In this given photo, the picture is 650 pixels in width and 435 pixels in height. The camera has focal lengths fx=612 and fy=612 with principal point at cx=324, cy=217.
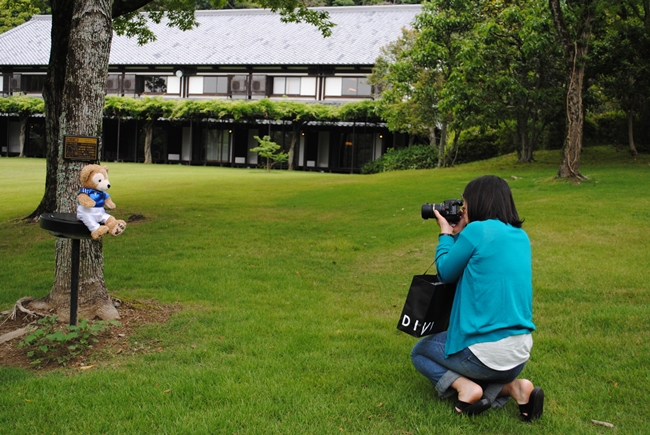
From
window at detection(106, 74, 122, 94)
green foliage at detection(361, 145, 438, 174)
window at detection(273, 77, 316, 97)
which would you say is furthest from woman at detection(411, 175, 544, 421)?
window at detection(106, 74, 122, 94)

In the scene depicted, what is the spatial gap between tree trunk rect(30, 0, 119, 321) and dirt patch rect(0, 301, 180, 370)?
191 millimetres

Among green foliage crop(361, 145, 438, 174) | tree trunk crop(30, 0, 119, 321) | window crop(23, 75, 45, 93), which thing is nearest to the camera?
tree trunk crop(30, 0, 119, 321)

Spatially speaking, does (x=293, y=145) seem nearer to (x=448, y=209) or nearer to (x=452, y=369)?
(x=448, y=209)

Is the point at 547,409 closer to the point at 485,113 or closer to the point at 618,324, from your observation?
the point at 618,324

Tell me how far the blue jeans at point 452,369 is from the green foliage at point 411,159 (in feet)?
73.6

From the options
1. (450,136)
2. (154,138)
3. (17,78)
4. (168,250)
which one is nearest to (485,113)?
(450,136)

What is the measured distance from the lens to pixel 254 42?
3591cm

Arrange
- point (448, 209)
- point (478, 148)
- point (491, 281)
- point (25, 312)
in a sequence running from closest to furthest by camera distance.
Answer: point (491, 281)
point (448, 209)
point (25, 312)
point (478, 148)

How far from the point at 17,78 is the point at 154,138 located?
32.5ft

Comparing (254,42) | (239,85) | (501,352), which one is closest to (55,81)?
(501,352)

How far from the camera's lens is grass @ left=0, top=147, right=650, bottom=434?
3436 mm

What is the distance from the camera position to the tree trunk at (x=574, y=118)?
13906 millimetres

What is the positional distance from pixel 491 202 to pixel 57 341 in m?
3.22

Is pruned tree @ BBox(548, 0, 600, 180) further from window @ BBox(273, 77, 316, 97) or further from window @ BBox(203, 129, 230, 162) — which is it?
window @ BBox(203, 129, 230, 162)
